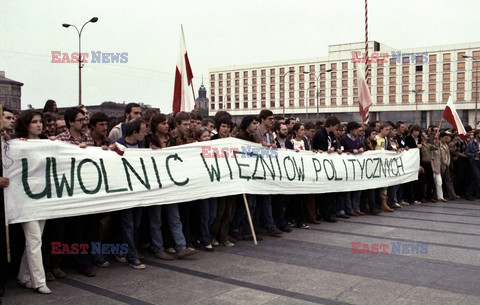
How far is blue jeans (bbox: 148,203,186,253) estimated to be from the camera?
603cm

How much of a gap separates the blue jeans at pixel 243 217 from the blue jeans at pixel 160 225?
1.29 meters

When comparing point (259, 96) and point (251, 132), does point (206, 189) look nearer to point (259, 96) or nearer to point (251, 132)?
point (251, 132)

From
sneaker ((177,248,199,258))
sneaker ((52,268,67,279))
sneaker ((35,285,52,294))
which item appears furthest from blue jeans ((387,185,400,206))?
sneaker ((35,285,52,294))

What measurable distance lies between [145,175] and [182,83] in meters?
4.14

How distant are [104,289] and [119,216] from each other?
1.32 m

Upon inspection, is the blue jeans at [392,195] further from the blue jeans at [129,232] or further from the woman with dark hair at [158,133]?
the blue jeans at [129,232]

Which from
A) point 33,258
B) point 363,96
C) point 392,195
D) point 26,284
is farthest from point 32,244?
point 363,96

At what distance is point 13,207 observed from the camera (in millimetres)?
4758

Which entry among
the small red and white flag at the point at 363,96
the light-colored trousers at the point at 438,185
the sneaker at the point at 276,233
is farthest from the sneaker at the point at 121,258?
the light-colored trousers at the point at 438,185

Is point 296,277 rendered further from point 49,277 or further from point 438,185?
point 438,185

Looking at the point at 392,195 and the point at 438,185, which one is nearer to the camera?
the point at 392,195

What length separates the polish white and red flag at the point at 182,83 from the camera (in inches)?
376

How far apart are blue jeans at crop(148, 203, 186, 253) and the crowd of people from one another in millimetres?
13

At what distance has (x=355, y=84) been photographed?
95375mm
